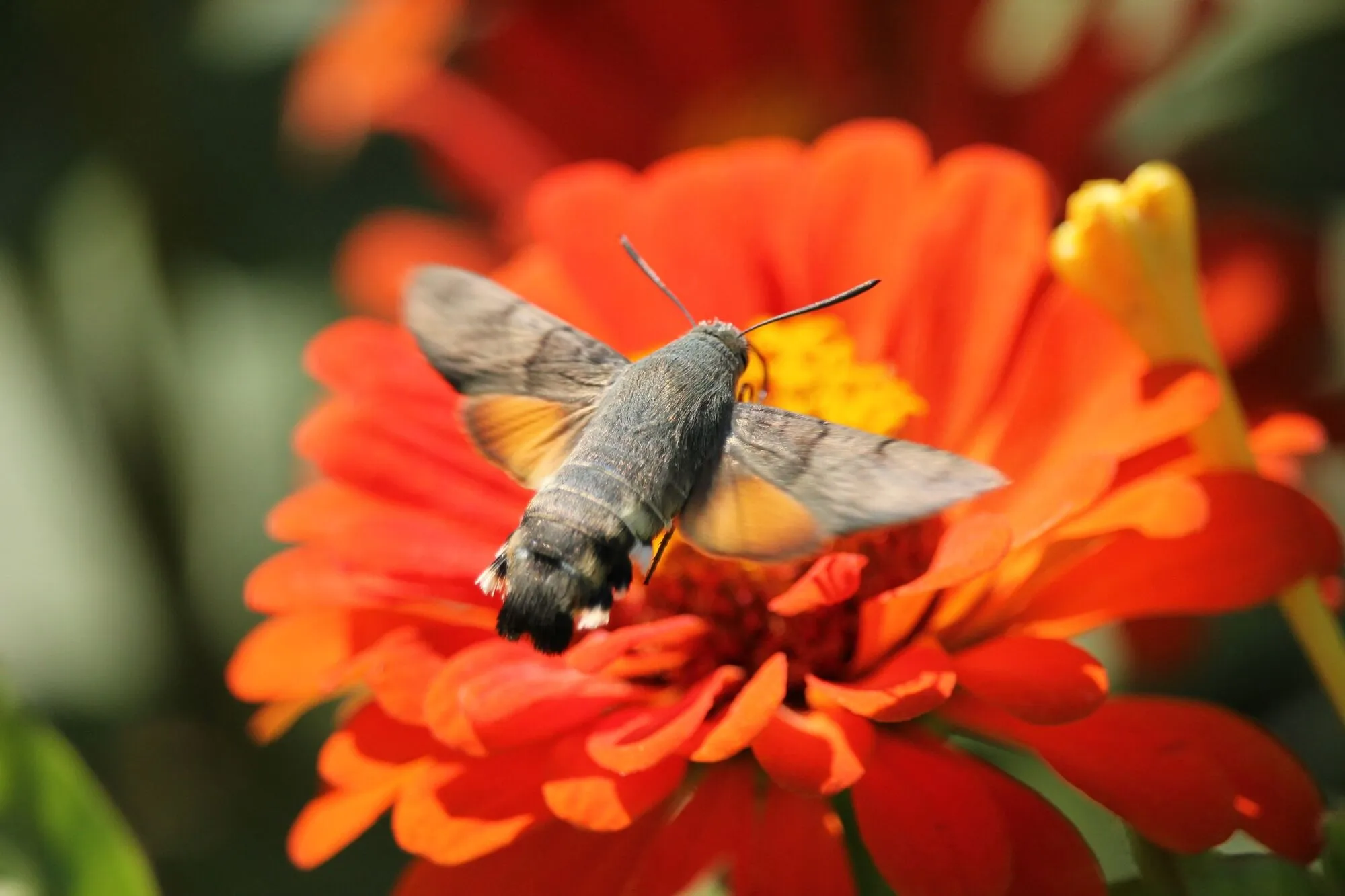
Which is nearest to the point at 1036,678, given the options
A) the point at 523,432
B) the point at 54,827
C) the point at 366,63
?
the point at 523,432

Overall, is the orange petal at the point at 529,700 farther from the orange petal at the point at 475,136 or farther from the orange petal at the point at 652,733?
the orange petal at the point at 475,136

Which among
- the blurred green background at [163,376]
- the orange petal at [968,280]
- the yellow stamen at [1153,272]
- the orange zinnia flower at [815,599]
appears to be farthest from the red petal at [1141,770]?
the blurred green background at [163,376]

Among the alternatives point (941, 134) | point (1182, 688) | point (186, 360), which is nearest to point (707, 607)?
point (1182, 688)

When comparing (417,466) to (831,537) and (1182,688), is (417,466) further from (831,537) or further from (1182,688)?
(1182,688)

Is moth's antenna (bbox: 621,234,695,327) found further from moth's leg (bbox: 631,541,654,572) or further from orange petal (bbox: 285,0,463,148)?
orange petal (bbox: 285,0,463,148)

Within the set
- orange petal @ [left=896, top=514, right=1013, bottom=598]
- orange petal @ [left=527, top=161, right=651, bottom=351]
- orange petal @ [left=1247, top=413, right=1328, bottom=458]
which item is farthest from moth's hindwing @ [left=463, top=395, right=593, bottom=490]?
orange petal @ [left=1247, top=413, right=1328, bottom=458]

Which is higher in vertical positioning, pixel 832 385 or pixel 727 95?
pixel 727 95

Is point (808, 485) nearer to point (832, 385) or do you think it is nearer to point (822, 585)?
point (822, 585)

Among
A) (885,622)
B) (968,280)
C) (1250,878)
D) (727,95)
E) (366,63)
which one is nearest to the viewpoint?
(1250,878)
